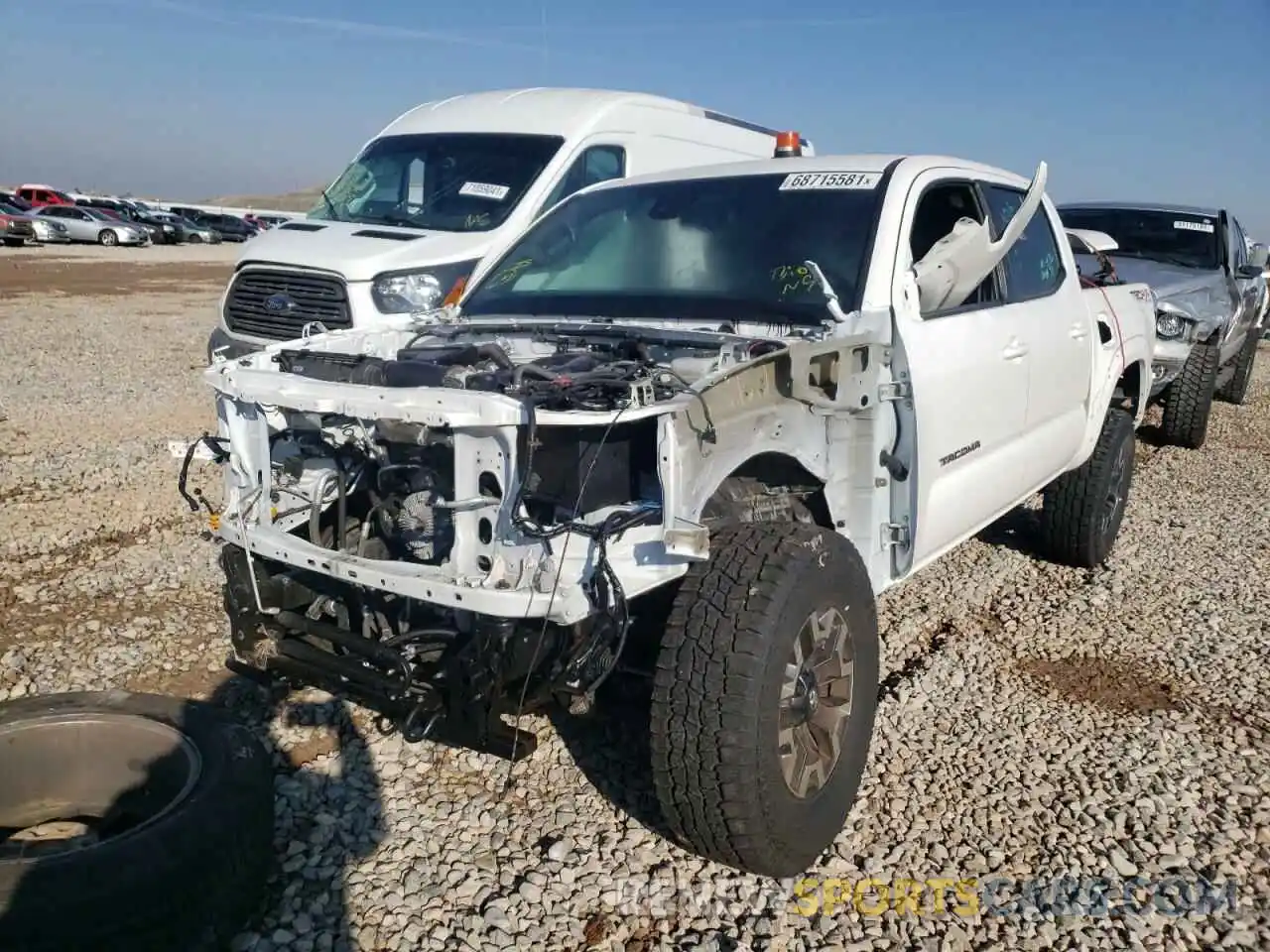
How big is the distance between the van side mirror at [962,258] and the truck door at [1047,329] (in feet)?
1.51

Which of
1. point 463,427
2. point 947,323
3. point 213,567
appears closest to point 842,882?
point 463,427

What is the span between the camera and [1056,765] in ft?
11.5

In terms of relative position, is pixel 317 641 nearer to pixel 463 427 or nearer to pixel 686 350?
pixel 463 427

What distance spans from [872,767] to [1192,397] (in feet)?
20.3

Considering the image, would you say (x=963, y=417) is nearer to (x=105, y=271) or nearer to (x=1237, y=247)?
(x=1237, y=247)

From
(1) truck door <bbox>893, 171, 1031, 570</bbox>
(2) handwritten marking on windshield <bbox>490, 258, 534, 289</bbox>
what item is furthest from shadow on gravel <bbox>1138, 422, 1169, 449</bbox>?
(2) handwritten marking on windshield <bbox>490, 258, 534, 289</bbox>

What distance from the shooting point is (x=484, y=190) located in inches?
297

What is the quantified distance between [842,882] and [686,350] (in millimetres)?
1674

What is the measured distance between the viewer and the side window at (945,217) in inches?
157

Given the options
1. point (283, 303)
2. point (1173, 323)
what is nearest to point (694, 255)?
point (283, 303)

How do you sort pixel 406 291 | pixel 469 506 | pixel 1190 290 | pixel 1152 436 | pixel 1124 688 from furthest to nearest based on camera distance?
pixel 1152 436 → pixel 1190 290 → pixel 406 291 → pixel 1124 688 → pixel 469 506

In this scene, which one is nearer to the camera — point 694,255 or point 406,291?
point 694,255

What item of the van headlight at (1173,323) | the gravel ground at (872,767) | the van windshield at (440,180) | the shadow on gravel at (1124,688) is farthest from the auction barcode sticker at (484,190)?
the van headlight at (1173,323)

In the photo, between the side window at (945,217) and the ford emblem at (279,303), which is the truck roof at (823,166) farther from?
the ford emblem at (279,303)
